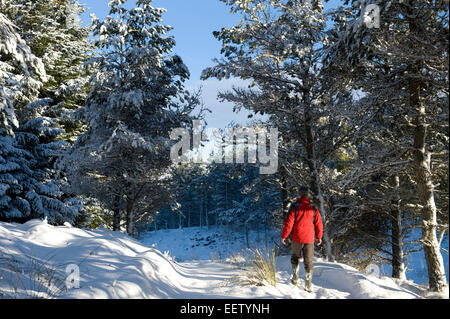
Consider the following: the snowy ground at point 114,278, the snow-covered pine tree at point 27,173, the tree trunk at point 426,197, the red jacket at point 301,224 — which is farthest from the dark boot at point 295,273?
the snow-covered pine tree at point 27,173

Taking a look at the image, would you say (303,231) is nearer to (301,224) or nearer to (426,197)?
(301,224)

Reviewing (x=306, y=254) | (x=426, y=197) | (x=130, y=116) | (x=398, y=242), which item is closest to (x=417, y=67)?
(x=426, y=197)

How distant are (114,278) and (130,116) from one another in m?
9.88

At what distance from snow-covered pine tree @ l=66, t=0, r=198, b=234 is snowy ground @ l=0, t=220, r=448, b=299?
18.1 feet

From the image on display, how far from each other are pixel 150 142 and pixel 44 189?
571 centimetres

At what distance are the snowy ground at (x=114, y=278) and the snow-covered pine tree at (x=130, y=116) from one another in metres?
5.51

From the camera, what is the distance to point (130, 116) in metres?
13.5

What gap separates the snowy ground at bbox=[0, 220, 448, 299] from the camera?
4.28 meters

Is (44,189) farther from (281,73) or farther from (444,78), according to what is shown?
(444,78)

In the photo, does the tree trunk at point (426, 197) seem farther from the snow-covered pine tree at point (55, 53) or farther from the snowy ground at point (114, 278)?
the snow-covered pine tree at point (55, 53)

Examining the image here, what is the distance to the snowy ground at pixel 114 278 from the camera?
4.28 meters

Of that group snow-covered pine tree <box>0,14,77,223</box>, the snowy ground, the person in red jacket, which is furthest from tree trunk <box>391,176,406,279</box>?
snow-covered pine tree <box>0,14,77,223</box>

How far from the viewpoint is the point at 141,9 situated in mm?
13617
